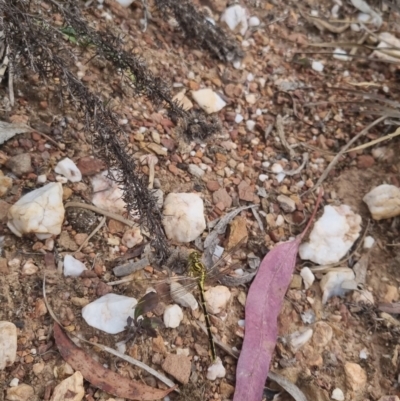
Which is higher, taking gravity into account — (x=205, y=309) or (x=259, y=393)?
(x=205, y=309)

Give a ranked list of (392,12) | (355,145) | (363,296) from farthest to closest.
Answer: (392,12) < (355,145) < (363,296)

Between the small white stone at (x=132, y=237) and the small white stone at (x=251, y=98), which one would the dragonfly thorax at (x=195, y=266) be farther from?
the small white stone at (x=251, y=98)

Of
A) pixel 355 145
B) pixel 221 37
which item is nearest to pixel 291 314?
pixel 355 145

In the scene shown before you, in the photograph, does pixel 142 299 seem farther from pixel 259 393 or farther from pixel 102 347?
pixel 259 393

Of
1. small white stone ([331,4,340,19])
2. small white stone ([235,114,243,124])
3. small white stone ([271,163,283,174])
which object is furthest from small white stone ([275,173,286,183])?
small white stone ([331,4,340,19])

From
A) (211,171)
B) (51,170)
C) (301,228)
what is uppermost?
(51,170)

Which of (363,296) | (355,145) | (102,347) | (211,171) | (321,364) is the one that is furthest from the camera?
(355,145)

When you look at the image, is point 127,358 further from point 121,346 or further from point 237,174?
point 237,174

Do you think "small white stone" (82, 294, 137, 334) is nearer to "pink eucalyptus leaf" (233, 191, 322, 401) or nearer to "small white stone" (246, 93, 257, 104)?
"pink eucalyptus leaf" (233, 191, 322, 401)
